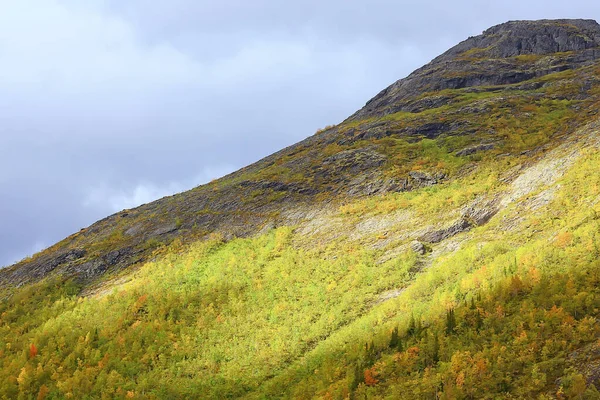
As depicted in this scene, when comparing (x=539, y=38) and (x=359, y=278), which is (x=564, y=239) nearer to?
(x=359, y=278)

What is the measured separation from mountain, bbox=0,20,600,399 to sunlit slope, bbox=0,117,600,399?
107mm

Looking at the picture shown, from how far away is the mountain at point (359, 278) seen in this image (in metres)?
17.1

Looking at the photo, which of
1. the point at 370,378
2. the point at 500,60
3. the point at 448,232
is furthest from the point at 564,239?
the point at 500,60

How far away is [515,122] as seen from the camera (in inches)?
1795

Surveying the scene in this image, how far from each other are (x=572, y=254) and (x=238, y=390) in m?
17.3

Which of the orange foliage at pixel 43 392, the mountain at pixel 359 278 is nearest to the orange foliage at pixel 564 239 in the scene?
the mountain at pixel 359 278

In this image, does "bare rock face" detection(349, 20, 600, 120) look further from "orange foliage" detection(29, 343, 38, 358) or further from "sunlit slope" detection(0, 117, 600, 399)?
"orange foliage" detection(29, 343, 38, 358)

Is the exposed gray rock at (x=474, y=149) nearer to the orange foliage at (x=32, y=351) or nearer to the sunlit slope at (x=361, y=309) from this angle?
the sunlit slope at (x=361, y=309)

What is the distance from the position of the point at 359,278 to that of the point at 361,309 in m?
3.10

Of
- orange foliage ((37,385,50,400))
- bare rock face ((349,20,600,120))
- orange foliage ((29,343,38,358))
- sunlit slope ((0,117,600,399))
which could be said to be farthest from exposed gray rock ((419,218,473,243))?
bare rock face ((349,20,600,120))

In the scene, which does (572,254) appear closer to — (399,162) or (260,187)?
(399,162)

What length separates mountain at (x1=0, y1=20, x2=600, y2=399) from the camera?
56.2ft

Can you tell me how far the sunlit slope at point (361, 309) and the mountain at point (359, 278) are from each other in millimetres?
107

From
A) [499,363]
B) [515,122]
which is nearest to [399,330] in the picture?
[499,363]
